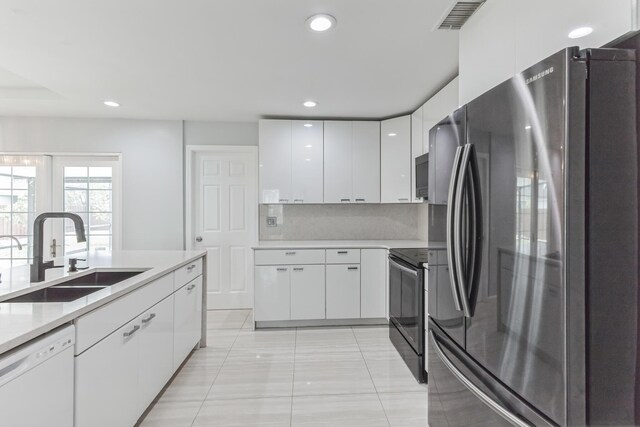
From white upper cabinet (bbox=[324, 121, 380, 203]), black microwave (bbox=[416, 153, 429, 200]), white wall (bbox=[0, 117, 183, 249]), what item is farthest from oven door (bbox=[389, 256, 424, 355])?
white wall (bbox=[0, 117, 183, 249])

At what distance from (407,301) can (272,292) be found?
149 cm

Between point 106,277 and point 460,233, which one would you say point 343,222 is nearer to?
point 106,277

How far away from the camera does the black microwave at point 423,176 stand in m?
2.89

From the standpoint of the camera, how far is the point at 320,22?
1.91 metres

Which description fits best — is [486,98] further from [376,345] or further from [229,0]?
[376,345]

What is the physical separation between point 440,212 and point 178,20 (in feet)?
6.00

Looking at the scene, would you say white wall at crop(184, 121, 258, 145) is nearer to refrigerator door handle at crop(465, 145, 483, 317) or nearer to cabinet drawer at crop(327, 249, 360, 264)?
cabinet drawer at crop(327, 249, 360, 264)

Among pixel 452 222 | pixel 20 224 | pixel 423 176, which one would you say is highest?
pixel 423 176

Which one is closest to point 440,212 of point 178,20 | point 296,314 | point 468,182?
point 468,182

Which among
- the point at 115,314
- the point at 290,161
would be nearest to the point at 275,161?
the point at 290,161

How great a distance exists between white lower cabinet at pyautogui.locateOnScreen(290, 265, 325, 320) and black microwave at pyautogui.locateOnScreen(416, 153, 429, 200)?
4.27 ft

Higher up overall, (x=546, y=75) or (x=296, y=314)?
(x=546, y=75)

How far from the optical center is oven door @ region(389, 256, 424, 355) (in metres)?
2.38

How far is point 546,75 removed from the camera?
901 millimetres
